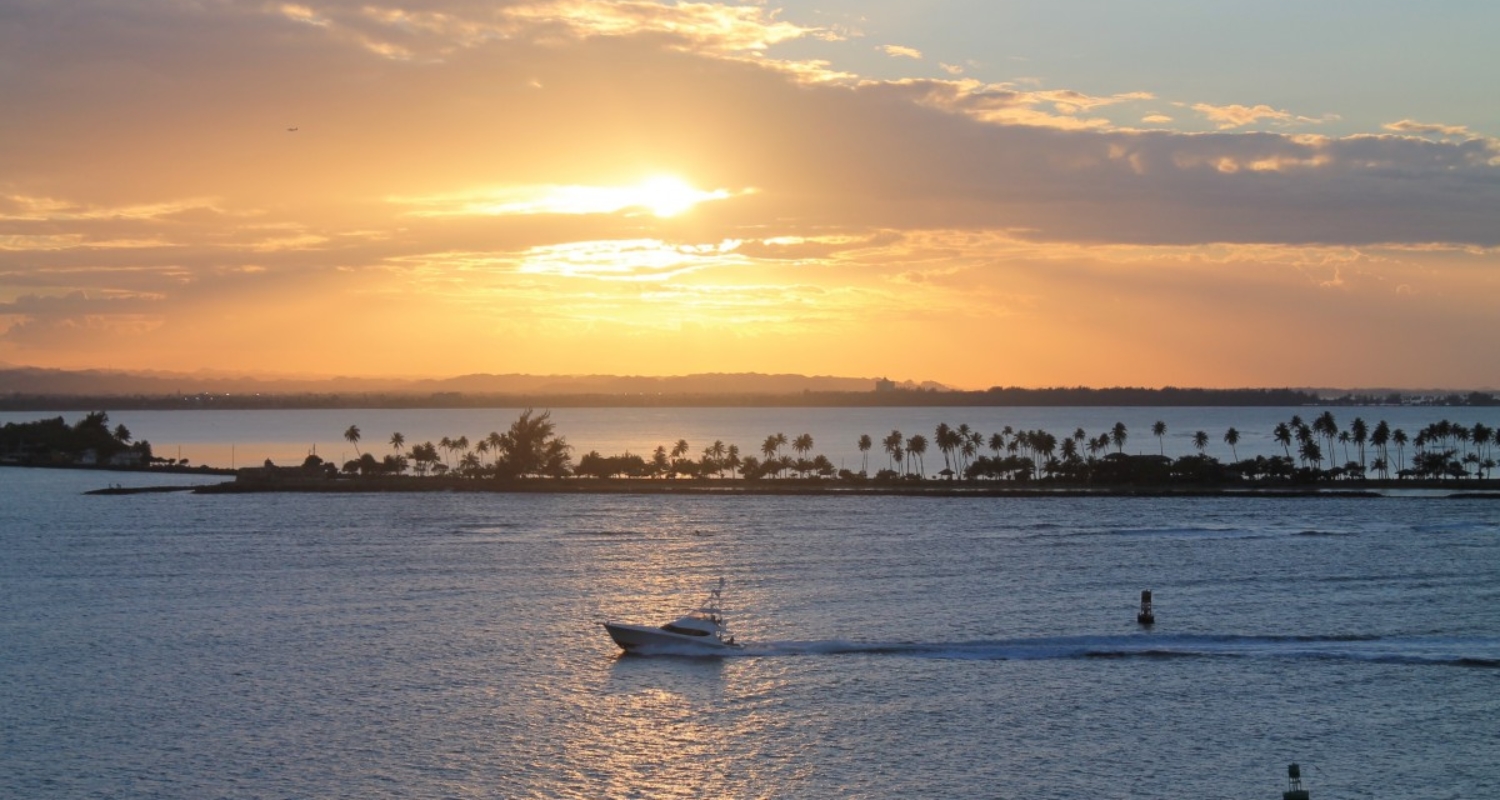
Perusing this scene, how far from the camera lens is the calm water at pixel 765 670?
38594 millimetres

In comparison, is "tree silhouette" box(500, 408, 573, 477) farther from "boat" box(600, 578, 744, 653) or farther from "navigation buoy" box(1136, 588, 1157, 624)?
"navigation buoy" box(1136, 588, 1157, 624)

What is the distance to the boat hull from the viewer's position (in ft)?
183

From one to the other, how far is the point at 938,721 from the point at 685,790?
1034 centimetres

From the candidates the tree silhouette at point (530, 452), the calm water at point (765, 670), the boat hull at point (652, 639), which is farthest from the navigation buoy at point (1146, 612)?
the tree silhouette at point (530, 452)

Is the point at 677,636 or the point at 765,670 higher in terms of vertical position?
the point at 677,636

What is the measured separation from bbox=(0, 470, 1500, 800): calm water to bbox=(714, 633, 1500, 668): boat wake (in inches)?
8.6

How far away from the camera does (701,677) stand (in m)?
51.7

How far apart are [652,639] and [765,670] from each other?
619 cm

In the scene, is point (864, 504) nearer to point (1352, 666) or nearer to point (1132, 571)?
point (1132, 571)

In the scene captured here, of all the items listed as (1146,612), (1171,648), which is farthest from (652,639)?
(1146,612)

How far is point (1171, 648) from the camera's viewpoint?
183 ft

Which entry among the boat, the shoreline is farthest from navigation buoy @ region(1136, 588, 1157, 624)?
the shoreline

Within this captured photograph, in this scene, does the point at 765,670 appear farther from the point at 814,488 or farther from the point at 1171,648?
the point at 814,488

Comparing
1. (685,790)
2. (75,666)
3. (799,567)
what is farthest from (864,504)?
(685,790)
